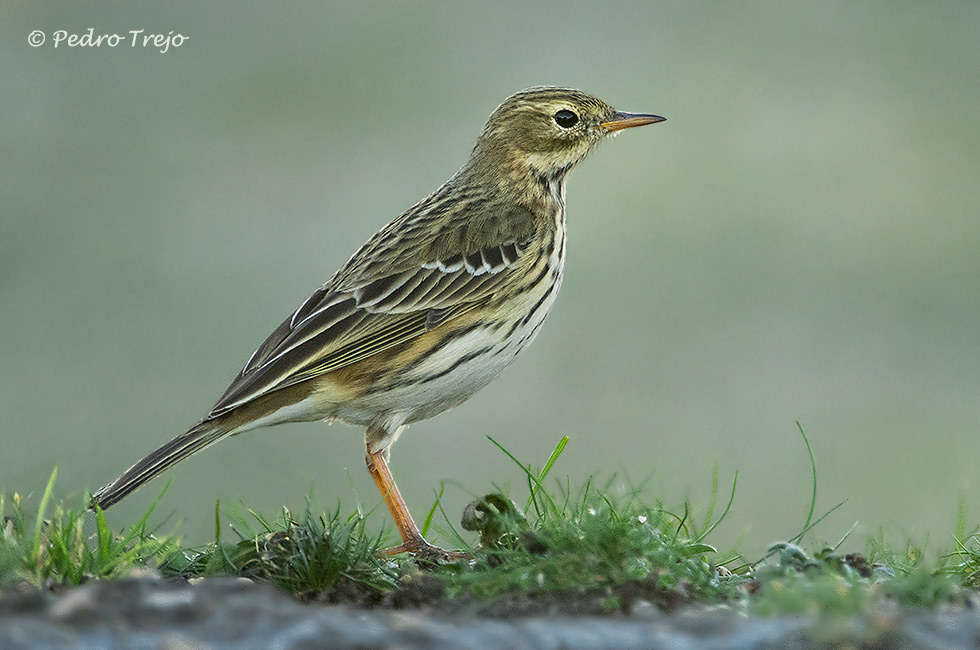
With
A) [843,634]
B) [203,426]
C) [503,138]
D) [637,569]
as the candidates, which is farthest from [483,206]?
[843,634]

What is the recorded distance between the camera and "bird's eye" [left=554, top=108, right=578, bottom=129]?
7.21 metres

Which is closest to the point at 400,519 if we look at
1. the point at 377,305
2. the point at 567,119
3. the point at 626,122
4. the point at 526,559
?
the point at 377,305

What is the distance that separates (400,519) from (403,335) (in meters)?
1.03

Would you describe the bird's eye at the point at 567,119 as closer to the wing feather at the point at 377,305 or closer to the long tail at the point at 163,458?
the wing feather at the point at 377,305

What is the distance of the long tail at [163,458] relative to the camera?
213 inches

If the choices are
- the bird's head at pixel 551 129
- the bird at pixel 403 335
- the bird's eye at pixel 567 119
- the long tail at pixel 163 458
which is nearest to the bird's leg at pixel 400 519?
the bird at pixel 403 335

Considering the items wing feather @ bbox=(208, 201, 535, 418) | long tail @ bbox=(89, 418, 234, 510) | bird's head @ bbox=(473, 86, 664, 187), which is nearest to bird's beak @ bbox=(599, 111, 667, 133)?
bird's head @ bbox=(473, 86, 664, 187)

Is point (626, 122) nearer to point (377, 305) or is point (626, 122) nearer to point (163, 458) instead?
point (377, 305)

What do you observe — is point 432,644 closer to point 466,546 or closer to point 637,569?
point 637,569

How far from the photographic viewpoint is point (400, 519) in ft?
19.1

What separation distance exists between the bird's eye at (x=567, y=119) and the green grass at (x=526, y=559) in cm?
279

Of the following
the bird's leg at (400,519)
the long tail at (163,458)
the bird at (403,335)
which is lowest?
the bird's leg at (400,519)

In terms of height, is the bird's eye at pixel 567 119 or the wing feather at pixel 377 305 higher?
the bird's eye at pixel 567 119

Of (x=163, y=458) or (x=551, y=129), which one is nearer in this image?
(x=163, y=458)
